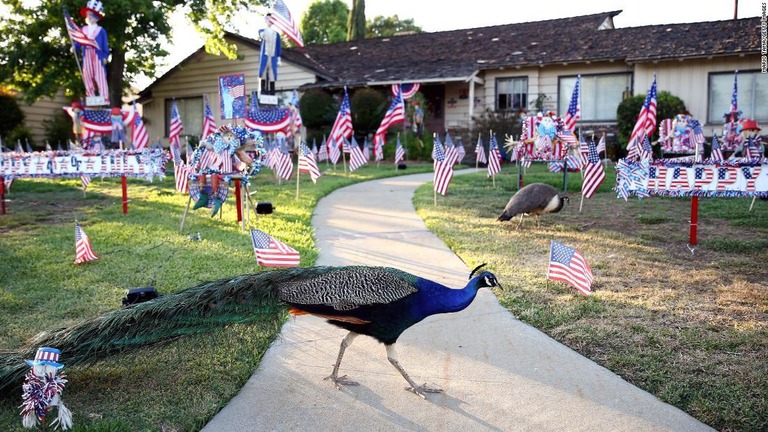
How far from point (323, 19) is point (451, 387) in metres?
42.0

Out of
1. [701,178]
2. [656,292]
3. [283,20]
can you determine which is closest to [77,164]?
[283,20]

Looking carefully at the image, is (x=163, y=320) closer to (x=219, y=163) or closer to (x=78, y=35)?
(x=219, y=163)

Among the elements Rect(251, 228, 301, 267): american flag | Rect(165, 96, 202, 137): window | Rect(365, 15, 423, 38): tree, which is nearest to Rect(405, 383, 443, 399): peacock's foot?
Rect(251, 228, 301, 267): american flag

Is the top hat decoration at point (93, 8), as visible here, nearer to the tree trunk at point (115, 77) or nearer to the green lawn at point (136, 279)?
the green lawn at point (136, 279)

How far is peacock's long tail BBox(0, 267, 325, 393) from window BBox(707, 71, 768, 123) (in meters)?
19.6

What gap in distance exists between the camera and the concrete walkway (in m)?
3.68

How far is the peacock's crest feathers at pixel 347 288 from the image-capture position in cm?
376

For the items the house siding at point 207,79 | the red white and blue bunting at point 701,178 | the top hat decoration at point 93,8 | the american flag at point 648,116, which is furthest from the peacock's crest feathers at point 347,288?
the house siding at point 207,79

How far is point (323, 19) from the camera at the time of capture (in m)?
43.2

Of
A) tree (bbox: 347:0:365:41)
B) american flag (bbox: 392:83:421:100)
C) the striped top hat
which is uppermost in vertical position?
tree (bbox: 347:0:365:41)

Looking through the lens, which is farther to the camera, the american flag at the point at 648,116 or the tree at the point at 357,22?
the tree at the point at 357,22

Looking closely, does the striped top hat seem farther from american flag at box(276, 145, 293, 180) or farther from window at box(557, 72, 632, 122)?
window at box(557, 72, 632, 122)

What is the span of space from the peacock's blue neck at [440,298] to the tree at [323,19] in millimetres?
40744

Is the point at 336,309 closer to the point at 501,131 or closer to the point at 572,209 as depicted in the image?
the point at 572,209
